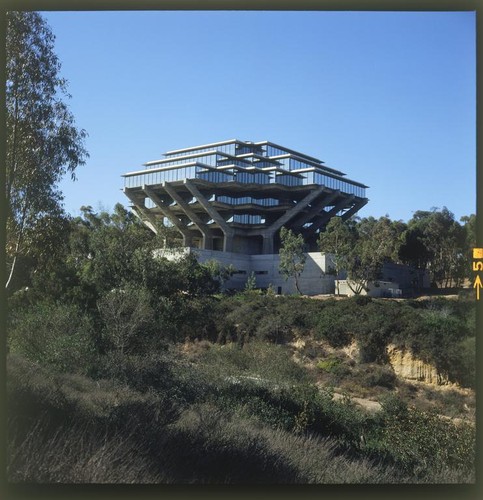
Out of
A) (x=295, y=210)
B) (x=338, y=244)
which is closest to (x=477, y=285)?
(x=338, y=244)

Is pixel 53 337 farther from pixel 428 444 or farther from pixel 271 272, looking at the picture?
pixel 271 272

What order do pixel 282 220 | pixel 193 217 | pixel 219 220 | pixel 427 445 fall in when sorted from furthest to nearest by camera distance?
pixel 219 220, pixel 282 220, pixel 193 217, pixel 427 445

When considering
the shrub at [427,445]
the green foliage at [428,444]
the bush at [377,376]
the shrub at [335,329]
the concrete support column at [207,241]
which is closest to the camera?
the shrub at [427,445]

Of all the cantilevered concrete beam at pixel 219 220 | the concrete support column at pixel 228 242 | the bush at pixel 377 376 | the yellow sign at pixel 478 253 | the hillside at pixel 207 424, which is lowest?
the bush at pixel 377 376

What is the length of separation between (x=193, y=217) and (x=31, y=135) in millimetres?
52470

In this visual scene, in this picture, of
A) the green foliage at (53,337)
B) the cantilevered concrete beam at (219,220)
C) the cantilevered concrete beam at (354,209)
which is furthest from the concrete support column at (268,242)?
the green foliage at (53,337)

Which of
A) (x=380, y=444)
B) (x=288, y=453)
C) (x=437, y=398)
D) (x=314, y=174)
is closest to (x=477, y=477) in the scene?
(x=288, y=453)

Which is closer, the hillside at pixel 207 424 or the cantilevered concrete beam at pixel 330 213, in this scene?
the hillside at pixel 207 424

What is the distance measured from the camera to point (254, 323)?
32.1 metres

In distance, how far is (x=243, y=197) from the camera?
207 feet

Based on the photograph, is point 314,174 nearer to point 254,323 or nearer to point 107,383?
point 254,323

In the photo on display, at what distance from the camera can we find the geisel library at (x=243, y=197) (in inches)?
2308

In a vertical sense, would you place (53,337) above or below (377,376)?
above

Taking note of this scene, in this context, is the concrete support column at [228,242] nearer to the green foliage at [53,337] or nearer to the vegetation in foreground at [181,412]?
the vegetation in foreground at [181,412]
